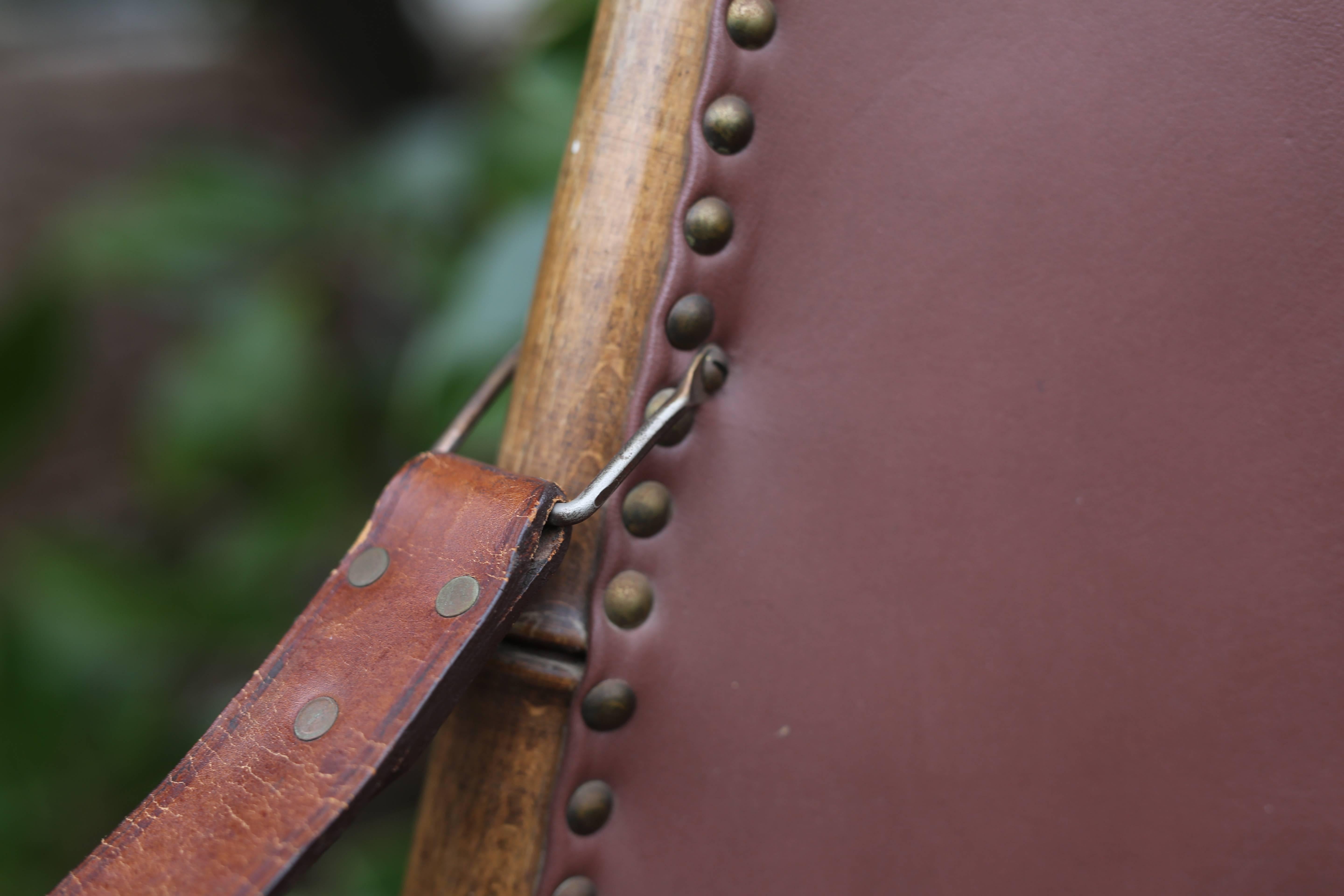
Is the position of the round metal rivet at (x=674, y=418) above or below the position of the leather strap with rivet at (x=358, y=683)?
above

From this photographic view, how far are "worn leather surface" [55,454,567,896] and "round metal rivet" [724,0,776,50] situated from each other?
21 cm

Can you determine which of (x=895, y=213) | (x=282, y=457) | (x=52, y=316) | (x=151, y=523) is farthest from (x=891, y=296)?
(x=151, y=523)

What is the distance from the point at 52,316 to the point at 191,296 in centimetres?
19

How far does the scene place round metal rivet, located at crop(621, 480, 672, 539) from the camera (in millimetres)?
416

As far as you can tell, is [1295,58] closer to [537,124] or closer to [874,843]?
[874,843]

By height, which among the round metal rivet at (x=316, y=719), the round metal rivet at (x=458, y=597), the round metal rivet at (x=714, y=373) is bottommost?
the round metal rivet at (x=316, y=719)

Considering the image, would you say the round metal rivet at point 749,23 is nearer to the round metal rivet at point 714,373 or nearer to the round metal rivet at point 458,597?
the round metal rivet at point 714,373

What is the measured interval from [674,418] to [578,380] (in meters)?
0.05

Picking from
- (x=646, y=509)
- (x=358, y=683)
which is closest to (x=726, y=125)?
(x=646, y=509)

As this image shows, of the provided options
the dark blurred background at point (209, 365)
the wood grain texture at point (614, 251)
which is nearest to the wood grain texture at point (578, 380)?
the wood grain texture at point (614, 251)

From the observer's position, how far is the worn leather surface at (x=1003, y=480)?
1.29 feet

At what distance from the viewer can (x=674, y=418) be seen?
0.41 meters

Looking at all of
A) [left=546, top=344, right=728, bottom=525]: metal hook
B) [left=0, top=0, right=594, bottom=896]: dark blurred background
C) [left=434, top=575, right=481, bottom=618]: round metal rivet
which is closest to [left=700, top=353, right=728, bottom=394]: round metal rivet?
[left=546, top=344, right=728, bottom=525]: metal hook

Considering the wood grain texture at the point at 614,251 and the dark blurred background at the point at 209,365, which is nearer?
the wood grain texture at the point at 614,251
